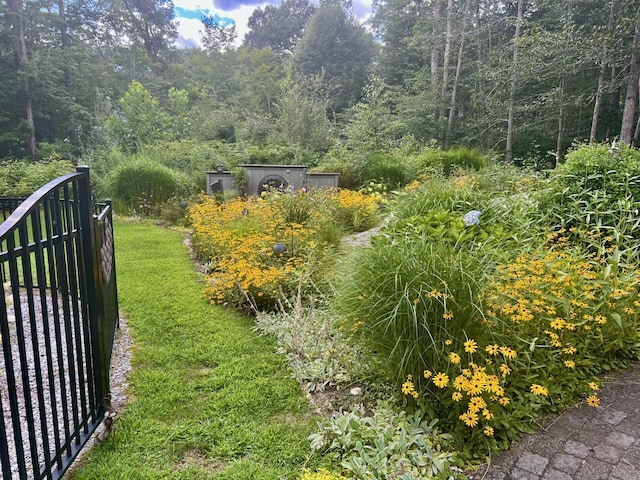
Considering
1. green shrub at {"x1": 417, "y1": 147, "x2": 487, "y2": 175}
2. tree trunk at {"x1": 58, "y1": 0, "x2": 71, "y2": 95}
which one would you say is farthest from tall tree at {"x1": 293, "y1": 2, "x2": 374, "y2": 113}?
green shrub at {"x1": 417, "y1": 147, "x2": 487, "y2": 175}

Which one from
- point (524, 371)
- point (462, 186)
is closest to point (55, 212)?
point (524, 371)

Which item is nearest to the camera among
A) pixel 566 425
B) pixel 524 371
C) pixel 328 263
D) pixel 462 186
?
pixel 566 425

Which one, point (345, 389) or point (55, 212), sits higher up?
point (55, 212)

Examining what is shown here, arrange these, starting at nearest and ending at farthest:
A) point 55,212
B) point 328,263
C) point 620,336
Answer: point 55,212 → point 620,336 → point 328,263

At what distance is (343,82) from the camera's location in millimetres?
20344

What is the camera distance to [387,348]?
1916 millimetres

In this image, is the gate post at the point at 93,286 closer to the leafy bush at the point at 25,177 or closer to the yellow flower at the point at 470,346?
the yellow flower at the point at 470,346

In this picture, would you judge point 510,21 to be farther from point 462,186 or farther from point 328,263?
point 328,263

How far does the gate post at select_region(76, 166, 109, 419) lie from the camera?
67.0 inches

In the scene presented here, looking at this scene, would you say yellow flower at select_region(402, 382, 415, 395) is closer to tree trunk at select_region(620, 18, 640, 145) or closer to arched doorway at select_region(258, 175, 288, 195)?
arched doorway at select_region(258, 175, 288, 195)

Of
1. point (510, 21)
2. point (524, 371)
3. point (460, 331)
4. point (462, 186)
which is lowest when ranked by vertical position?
point (524, 371)

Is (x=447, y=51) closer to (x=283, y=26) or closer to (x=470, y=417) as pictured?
(x=470, y=417)

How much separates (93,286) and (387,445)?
1433 mm

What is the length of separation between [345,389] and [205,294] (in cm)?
195
